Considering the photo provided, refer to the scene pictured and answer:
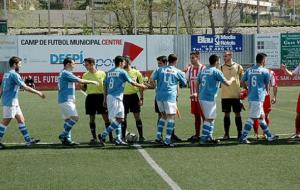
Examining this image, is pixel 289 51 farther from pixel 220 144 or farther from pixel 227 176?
pixel 227 176

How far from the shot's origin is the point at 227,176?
32.2 ft

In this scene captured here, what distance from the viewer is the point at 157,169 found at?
Answer: 10.4 meters

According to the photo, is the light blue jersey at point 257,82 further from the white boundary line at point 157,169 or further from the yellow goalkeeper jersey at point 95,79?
the yellow goalkeeper jersey at point 95,79

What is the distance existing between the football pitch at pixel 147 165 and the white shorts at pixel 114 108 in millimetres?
676

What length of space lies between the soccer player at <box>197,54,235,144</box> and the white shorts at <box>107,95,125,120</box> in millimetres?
1724

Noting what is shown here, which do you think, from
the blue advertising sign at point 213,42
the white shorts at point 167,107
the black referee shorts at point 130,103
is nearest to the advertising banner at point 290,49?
the blue advertising sign at point 213,42

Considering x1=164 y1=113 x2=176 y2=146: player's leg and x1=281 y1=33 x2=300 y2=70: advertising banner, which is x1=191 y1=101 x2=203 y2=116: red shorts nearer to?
x1=164 y1=113 x2=176 y2=146: player's leg

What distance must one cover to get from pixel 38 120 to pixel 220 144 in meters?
7.42

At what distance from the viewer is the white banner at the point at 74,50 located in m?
36.8

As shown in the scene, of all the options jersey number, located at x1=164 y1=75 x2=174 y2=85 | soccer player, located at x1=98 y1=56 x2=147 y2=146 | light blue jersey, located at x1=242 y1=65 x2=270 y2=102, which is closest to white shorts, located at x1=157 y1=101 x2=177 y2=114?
jersey number, located at x1=164 y1=75 x2=174 y2=85

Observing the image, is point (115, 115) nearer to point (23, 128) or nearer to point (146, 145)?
point (146, 145)

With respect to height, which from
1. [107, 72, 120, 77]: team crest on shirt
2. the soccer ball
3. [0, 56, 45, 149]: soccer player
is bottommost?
the soccer ball

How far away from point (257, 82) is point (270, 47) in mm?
26897

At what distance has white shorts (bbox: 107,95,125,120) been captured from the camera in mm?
12977
